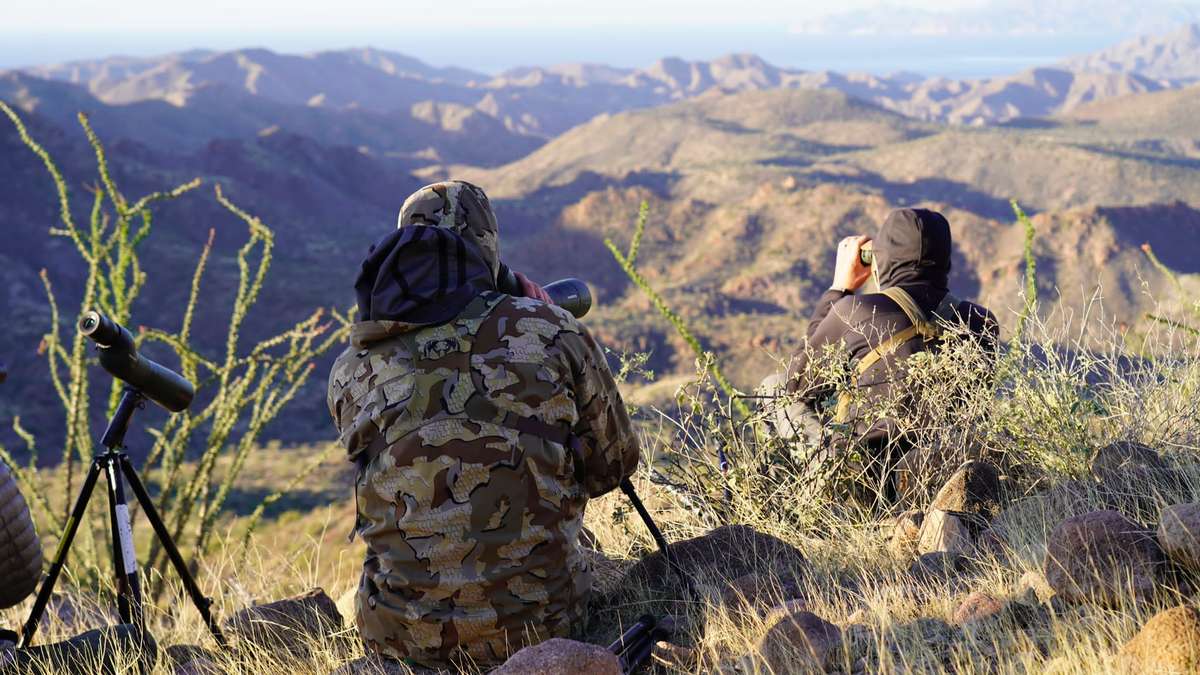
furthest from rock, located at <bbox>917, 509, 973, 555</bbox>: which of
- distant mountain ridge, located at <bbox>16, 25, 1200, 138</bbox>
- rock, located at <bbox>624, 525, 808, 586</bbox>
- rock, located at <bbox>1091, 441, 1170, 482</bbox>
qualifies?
distant mountain ridge, located at <bbox>16, 25, 1200, 138</bbox>

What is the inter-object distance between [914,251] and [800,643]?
2.04 m

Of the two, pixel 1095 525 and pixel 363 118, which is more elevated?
pixel 1095 525

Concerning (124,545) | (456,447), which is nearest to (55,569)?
(124,545)

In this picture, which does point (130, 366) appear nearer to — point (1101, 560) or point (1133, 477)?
point (1101, 560)

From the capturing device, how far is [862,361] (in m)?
3.95

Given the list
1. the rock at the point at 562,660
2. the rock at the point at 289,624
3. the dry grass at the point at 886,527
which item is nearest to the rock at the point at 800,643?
the dry grass at the point at 886,527

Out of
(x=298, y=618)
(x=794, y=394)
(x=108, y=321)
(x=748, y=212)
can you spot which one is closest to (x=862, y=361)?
(x=794, y=394)

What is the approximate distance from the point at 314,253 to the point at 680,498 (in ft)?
175

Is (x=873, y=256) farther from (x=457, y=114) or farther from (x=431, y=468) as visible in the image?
(x=457, y=114)

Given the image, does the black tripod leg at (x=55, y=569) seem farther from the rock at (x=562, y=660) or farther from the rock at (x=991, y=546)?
the rock at (x=991, y=546)

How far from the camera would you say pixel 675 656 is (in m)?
2.69

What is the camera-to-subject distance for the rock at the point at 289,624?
127 inches

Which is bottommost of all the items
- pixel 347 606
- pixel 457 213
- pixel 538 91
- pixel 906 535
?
pixel 538 91

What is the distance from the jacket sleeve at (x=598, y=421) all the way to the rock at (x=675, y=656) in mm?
453
